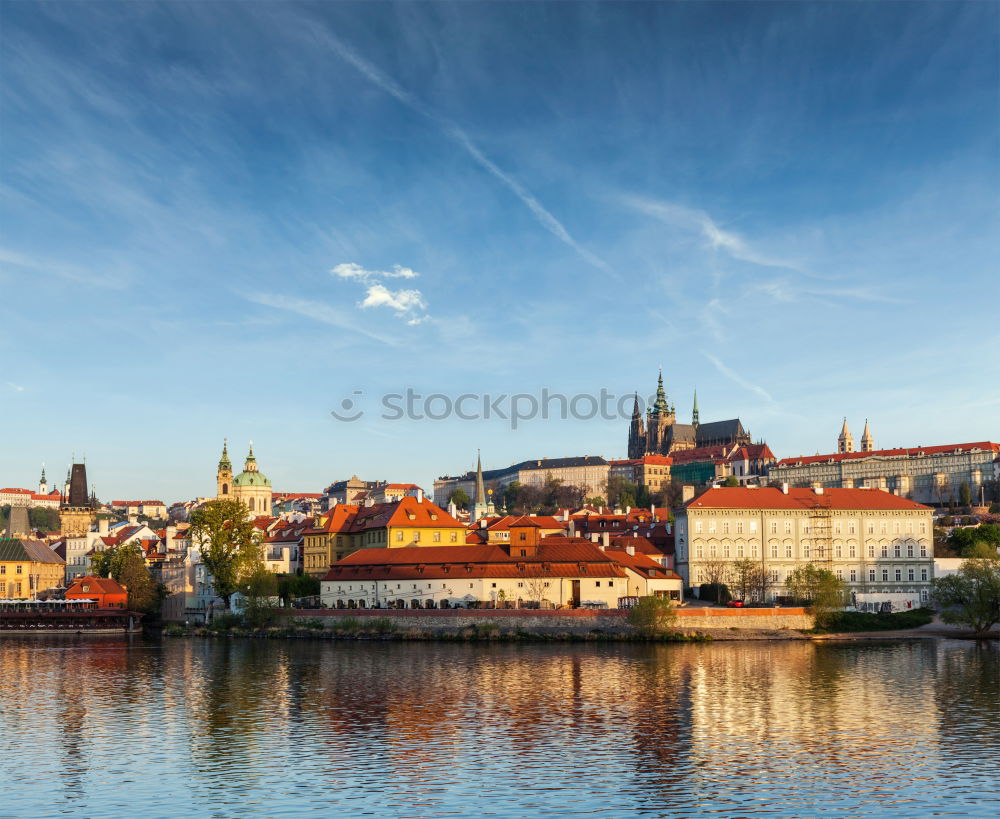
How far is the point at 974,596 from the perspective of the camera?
77.3 meters

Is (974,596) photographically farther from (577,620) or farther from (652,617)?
(577,620)

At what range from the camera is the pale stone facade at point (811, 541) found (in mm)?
92500

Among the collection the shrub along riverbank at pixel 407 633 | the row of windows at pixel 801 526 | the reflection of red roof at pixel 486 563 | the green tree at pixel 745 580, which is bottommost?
the shrub along riverbank at pixel 407 633

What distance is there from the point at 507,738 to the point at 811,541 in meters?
62.7

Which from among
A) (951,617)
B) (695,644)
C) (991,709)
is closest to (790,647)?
(695,644)

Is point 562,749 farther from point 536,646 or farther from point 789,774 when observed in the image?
point 536,646

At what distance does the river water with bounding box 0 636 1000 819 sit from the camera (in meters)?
27.7

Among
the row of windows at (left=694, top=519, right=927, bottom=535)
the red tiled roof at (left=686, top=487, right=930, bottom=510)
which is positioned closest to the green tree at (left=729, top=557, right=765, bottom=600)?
the row of windows at (left=694, top=519, right=927, bottom=535)

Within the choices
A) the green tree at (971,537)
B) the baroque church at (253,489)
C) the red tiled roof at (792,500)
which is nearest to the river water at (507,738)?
the red tiled roof at (792,500)

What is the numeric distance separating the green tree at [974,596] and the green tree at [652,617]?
794 inches

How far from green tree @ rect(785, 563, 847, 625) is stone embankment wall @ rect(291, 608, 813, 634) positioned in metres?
1.02

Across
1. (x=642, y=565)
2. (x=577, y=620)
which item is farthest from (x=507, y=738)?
(x=642, y=565)

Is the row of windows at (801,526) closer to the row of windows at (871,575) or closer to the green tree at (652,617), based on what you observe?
the row of windows at (871,575)

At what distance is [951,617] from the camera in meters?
78.1
